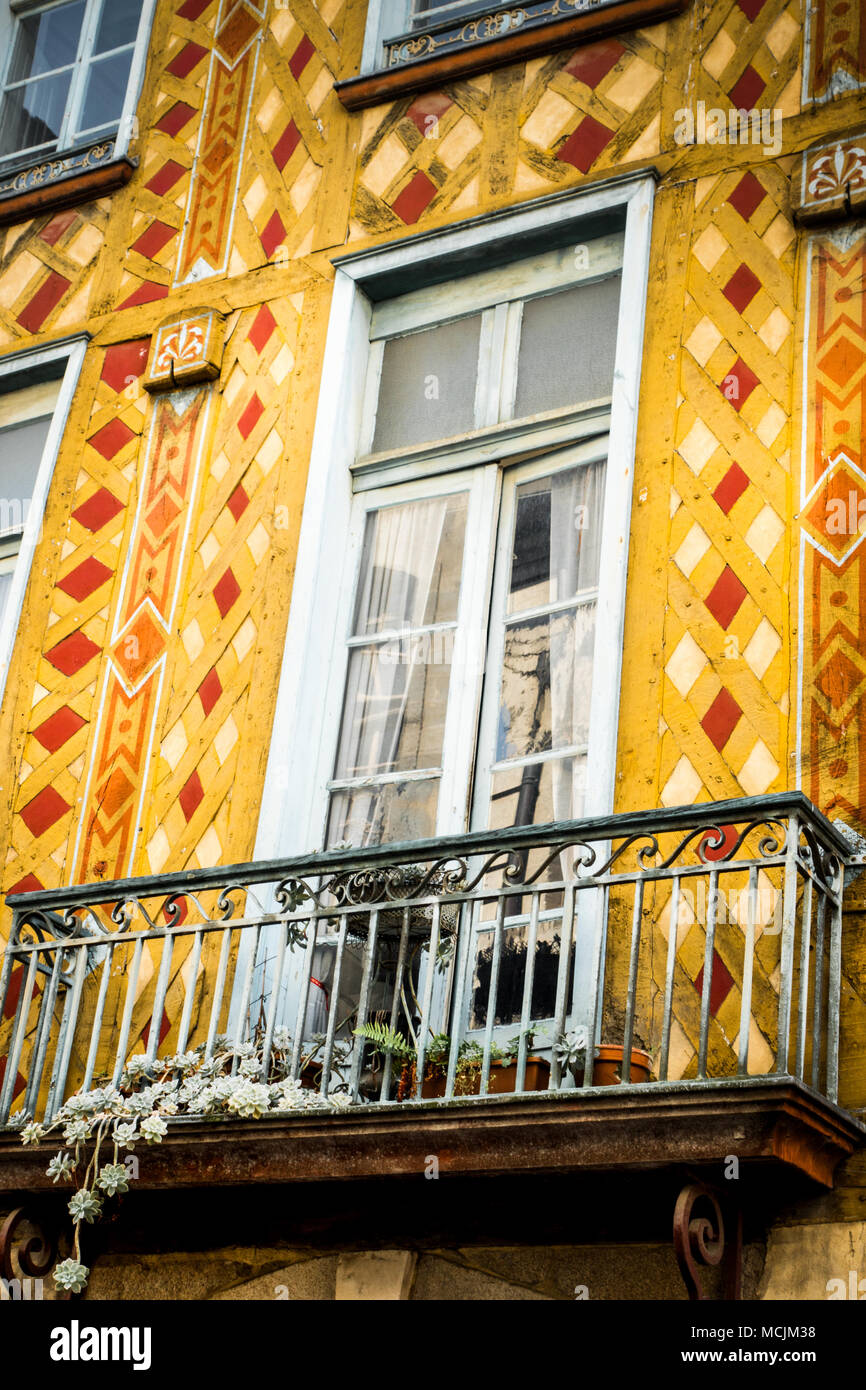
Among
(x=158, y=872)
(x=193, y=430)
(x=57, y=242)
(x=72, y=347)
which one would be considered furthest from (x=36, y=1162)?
(x=57, y=242)

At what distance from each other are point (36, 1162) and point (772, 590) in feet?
10.8

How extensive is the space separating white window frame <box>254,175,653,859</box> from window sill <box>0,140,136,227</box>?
170 cm

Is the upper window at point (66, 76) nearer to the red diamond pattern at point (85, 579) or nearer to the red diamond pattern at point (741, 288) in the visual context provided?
the red diamond pattern at point (85, 579)

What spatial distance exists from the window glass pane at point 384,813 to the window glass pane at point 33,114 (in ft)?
15.1

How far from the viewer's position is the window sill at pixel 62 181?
391 inches

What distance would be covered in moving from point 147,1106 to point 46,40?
6.70 m

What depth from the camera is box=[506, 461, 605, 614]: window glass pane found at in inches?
309

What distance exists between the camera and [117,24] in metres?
10.7

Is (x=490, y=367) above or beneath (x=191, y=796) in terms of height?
above

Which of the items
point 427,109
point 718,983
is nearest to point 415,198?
point 427,109

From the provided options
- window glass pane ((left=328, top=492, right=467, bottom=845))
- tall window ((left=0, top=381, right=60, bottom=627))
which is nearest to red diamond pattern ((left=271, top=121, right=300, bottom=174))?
tall window ((left=0, top=381, right=60, bottom=627))

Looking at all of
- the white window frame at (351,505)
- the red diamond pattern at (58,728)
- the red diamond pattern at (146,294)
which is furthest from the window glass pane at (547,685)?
the red diamond pattern at (146,294)

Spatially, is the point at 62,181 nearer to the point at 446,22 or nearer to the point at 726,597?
the point at 446,22

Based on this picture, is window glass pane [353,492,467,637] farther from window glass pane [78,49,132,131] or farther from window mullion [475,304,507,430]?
window glass pane [78,49,132,131]
